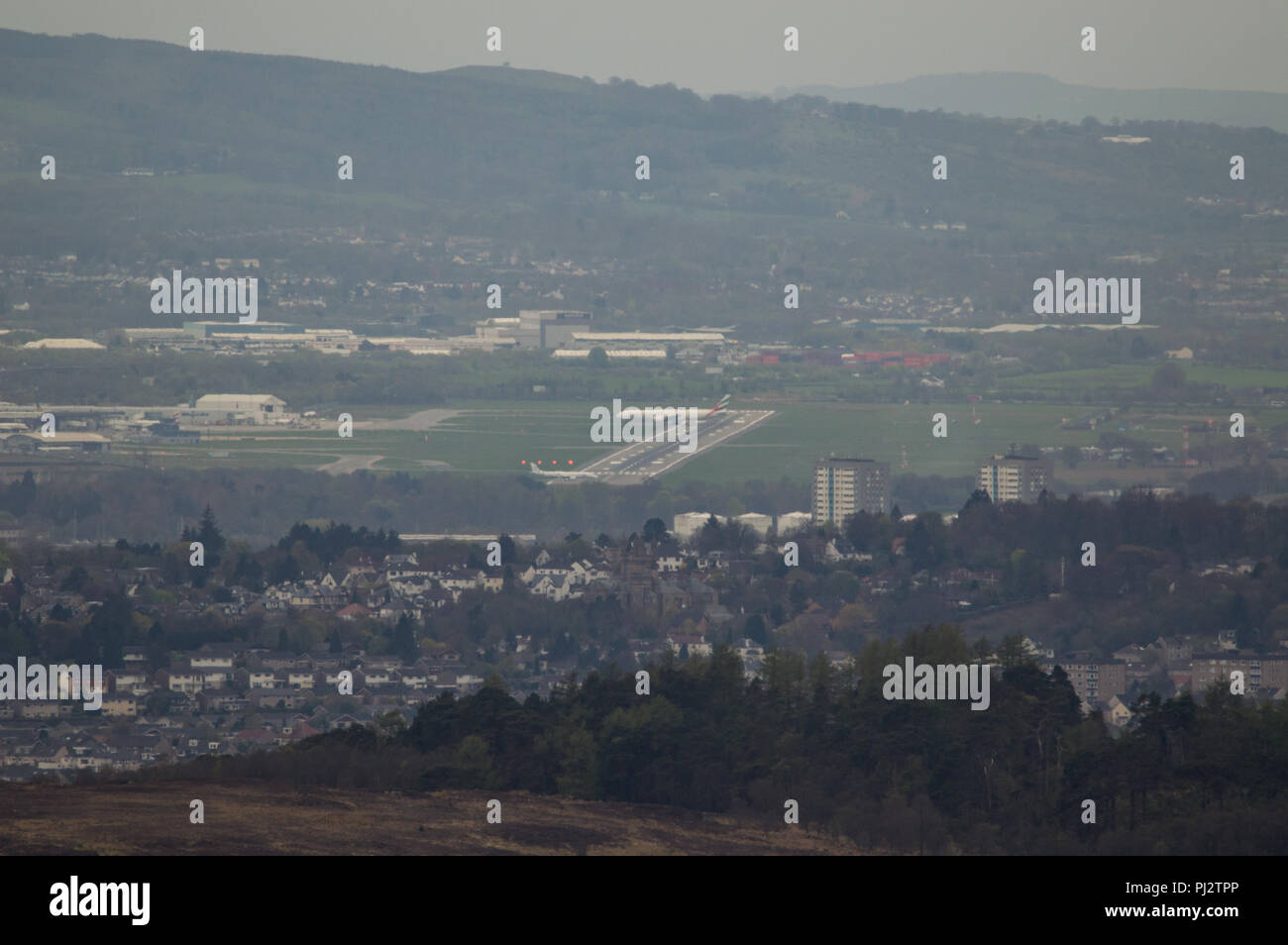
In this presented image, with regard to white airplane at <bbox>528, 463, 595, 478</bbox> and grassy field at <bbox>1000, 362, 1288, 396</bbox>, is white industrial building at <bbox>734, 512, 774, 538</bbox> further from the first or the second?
grassy field at <bbox>1000, 362, 1288, 396</bbox>

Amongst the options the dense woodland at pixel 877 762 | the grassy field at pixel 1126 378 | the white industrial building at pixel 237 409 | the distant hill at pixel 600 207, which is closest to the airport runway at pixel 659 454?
the grassy field at pixel 1126 378

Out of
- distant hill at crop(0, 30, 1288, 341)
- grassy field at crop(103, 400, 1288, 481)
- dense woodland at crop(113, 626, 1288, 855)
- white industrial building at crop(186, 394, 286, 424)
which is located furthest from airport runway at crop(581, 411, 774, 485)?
dense woodland at crop(113, 626, 1288, 855)

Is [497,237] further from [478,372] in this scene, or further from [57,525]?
[57,525]

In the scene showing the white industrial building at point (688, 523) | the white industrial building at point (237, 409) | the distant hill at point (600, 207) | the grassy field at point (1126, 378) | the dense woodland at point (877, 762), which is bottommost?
the dense woodland at point (877, 762)

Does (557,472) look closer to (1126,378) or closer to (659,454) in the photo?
(659,454)

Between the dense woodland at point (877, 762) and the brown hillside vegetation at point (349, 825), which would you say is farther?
the dense woodland at point (877, 762)

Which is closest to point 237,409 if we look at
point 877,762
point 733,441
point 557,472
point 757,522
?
point 733,441

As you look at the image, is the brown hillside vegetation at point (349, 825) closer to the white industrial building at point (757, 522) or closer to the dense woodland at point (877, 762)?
the dense woodland at point (877, 762)
